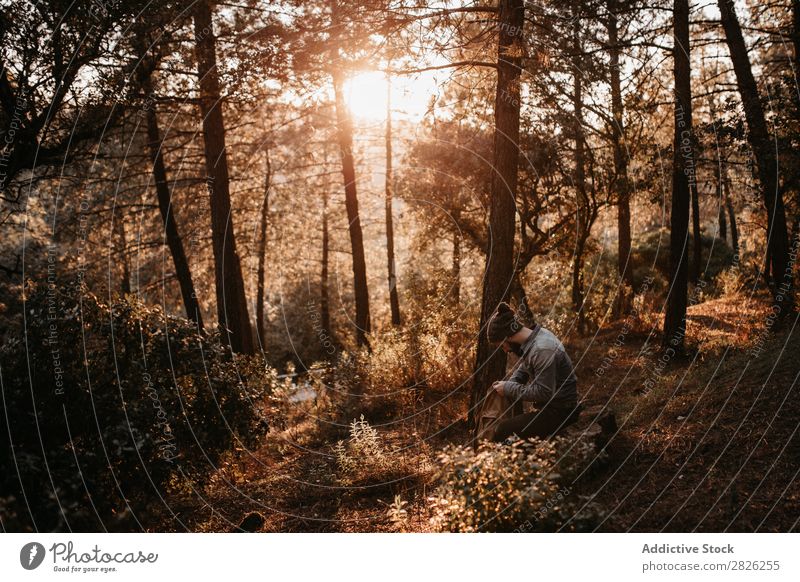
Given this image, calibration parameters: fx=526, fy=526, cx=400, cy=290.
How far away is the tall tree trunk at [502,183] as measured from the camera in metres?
7.02

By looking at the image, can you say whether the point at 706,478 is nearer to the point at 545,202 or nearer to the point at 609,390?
the point at 609,390

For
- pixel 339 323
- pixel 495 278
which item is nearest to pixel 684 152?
pixel 495 278

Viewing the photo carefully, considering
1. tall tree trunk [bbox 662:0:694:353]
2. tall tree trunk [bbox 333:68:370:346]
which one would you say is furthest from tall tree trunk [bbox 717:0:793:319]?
tall tree trunk [bbox 333:68:370:346]

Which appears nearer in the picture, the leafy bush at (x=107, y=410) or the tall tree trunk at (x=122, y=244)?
the leafy bush at (x=107, y=410)

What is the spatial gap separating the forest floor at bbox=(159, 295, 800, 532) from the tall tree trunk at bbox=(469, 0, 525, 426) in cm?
133

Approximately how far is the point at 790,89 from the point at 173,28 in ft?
30.7

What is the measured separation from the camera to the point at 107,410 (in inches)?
207

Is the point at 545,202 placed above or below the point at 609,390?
above

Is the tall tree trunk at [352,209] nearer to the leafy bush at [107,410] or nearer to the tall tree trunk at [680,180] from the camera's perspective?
the tall tree trunk at [680,180]

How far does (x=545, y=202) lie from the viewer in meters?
14.8

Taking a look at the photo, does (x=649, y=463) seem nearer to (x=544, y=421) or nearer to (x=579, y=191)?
(x=544, y=421)

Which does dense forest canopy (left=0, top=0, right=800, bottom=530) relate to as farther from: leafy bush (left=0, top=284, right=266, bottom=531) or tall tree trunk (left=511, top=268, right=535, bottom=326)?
tall tree trunk (left=511, top=268, right=535, bottom=326)

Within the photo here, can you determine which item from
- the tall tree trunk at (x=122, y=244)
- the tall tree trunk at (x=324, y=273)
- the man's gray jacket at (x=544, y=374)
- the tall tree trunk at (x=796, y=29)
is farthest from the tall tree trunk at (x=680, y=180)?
the tall tree trunk at (x=324, y=273)

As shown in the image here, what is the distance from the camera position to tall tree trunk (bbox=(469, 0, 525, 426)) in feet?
23.0
